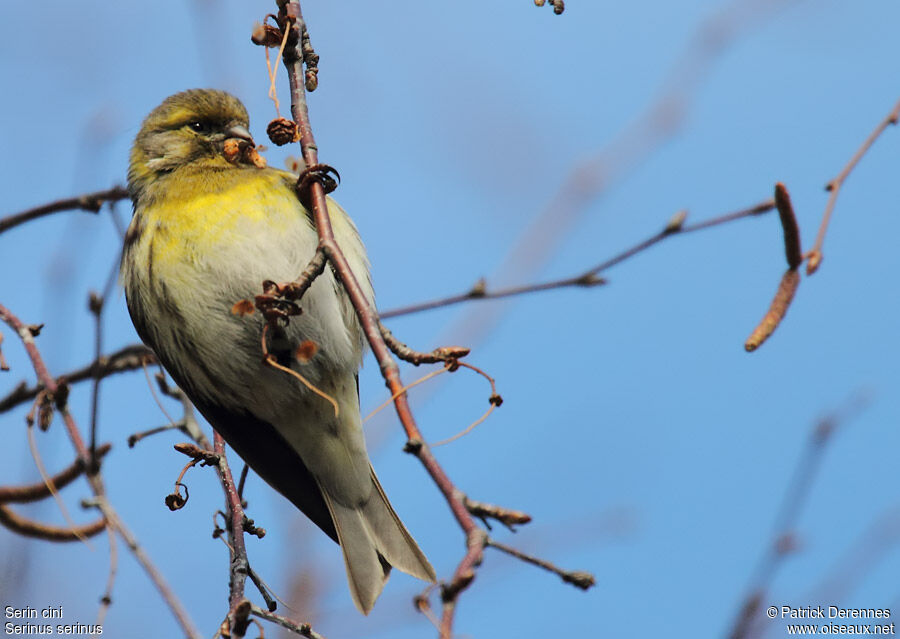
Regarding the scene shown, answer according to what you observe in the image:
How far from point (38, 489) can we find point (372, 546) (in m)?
1.01

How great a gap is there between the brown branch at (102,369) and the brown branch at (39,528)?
298 millimetres

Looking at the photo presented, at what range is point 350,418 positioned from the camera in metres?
3.13

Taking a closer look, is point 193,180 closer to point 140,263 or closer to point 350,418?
point 140,263

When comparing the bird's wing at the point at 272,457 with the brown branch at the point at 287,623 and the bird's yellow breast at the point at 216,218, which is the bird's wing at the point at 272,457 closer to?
the bird's yellow breast at the point at 216,218

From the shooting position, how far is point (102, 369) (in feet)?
8.88

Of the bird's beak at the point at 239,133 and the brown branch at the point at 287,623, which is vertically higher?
the bird's beak at the point at 239,133

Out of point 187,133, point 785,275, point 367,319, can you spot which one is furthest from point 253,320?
point 785,275

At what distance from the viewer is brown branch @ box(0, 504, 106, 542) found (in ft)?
8.00

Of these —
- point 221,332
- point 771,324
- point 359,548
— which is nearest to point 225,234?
point 221,332

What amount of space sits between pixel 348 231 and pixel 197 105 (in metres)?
0.87

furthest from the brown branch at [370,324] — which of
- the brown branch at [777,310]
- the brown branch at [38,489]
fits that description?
the brown branch at [38,489]

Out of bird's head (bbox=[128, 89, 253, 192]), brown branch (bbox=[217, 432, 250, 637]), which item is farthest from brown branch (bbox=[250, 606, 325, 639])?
bird's head (bbox=[128, 89, 253, 192])

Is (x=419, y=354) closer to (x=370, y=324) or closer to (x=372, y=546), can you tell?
(x=370, y=324)

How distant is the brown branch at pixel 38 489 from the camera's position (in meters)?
2.46
